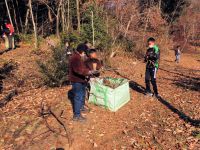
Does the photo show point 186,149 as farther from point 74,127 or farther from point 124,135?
point 74,127

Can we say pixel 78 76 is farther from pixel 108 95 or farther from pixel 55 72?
pixel 55 72

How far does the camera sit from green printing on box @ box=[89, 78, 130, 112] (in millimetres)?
7805

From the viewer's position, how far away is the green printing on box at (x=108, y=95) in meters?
7.80

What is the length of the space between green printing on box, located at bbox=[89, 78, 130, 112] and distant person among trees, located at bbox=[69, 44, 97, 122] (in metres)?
0.68

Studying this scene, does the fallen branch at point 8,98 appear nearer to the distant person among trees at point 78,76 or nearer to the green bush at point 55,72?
the green bush at point 55,72

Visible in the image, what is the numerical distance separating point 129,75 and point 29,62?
4.99 metres

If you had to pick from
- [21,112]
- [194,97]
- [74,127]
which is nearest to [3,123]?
[21,112]

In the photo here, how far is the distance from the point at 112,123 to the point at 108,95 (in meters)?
0.78

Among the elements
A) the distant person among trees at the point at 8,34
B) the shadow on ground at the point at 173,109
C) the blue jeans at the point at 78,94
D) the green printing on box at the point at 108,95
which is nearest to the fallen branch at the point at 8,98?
the green printing on box at the point at 108,95

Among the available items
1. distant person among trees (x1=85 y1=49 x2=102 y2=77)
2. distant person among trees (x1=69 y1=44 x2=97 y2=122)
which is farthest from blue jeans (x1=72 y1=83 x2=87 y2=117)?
distant person among trees (x1=85 y1=49 x2=102 y2=77)

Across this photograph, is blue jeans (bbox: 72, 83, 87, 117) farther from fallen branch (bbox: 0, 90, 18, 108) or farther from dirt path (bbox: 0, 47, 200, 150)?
fallen branch (bbox: 0, 90, 18, 108)

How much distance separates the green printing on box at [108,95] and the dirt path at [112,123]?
16 centimetres

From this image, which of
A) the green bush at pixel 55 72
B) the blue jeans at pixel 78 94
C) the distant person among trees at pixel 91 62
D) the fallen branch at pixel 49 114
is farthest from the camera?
the green bush at pixel 55 72

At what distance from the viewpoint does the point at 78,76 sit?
7105 millimetres
